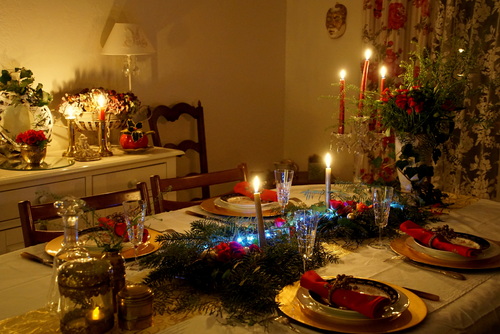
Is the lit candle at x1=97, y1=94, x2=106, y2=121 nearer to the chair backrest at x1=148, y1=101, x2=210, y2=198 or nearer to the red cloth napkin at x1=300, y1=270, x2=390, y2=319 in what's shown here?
the chair backrest at x1=148, y1=101, x2=210, y2=198

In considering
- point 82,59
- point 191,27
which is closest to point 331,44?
point 191,27

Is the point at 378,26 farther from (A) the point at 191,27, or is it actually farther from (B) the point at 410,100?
(B) the point at 410,100

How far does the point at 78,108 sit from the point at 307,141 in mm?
1905

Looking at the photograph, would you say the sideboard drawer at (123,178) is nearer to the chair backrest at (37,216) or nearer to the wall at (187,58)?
the wall at (187,58)

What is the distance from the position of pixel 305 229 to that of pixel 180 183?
99cm

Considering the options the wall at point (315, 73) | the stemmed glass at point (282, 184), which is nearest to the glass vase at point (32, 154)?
the stemmed glass at point (282, 184)

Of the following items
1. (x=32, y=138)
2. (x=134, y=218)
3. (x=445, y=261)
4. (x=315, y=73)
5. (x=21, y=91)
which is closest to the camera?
(x=134, y=218)

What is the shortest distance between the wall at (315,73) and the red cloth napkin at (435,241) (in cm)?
233

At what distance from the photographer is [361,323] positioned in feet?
3.66

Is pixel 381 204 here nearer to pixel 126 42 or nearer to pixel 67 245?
pixel 67 245

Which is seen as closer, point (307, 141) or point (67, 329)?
point (67, 329)

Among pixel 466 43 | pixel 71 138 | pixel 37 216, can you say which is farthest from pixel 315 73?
pixel 37 216

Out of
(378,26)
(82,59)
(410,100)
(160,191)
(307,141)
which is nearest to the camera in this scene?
(410,100)

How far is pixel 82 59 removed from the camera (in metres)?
3.16
